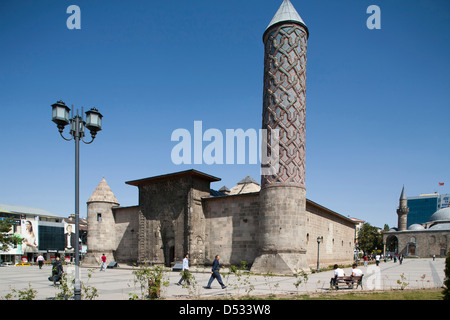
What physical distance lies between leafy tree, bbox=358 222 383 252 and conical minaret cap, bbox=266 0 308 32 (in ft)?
188

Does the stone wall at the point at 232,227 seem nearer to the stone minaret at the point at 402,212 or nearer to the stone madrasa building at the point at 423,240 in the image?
the stone madrasa building at the point at 423,240

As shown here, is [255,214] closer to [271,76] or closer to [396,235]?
[271,76]

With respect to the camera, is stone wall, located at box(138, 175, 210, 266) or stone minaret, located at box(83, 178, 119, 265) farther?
stone minaret, located at box(83, 178, 119, 265)

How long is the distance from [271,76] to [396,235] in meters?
57.1

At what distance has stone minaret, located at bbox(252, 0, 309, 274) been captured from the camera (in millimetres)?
18641

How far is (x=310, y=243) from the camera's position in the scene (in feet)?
76.1

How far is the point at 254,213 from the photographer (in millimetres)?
21375

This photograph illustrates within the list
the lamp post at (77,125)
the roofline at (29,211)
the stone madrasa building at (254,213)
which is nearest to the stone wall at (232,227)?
the stone madrasa building at (254,213)

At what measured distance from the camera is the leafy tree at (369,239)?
6556 centimetres

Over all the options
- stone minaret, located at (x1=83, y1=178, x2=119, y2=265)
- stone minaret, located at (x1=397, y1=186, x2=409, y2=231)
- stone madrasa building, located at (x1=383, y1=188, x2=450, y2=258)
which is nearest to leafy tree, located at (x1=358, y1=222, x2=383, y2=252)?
stone madrasa building, located at (x1=383, y1=188, x2=450, y2=258)

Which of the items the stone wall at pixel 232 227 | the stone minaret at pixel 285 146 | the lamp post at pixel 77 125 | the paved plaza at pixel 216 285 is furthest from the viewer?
the stone wall at pixel 232 227

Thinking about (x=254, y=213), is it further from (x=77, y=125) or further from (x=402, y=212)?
(x=402, y=212)

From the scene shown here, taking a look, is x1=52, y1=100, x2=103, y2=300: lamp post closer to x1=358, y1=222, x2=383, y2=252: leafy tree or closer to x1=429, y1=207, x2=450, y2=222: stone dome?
x1=358, y1=222, x2=383, y2=252: leafy tree

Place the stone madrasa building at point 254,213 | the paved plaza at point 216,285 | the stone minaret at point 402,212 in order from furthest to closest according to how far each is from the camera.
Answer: the stone minaret at point 402,212 < the stone madrasa building at point 254,213 < the paved plaza at point 216,285
